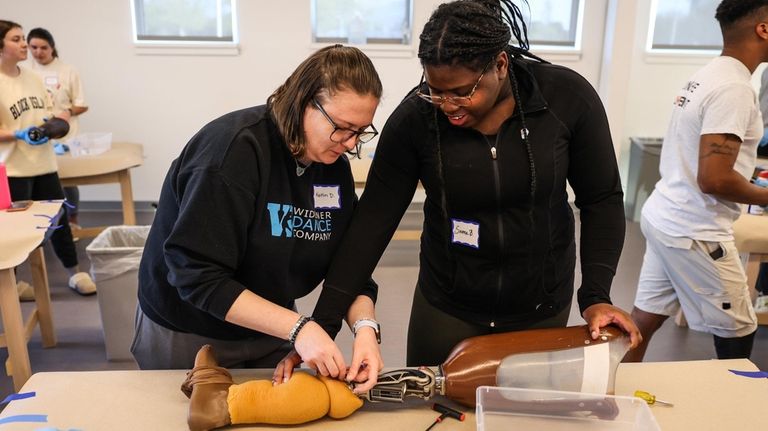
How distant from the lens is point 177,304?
1254 mm

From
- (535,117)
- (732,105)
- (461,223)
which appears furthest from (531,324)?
(732,105)

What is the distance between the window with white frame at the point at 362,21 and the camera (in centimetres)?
445

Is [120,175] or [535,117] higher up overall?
[535,117]

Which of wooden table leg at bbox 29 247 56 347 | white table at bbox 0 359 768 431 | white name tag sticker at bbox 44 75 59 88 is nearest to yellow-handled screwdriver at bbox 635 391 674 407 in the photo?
white table at bbox 0 359 768 431

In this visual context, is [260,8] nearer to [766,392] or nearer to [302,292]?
[302,292]

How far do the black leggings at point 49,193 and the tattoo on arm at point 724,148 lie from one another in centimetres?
260

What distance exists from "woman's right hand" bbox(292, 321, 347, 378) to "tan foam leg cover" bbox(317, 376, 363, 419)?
2 centimetres

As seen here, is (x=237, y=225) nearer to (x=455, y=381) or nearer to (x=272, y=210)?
(x=272, y=210)

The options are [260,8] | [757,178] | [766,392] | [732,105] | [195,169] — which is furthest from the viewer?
[260,8]

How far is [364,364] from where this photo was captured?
3.81 ft

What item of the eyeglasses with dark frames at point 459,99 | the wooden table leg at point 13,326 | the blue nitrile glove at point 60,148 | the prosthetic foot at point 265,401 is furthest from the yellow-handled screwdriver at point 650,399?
the blue nitrile glove at point 60,148

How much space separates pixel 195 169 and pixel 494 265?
2.08 ft

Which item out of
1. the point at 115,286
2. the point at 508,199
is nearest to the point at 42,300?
the point at 115,286

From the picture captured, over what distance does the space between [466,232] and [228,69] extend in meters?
3.60
